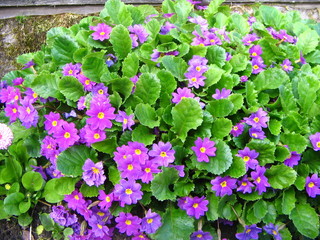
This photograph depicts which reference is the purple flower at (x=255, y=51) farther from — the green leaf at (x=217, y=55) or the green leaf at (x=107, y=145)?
the green leaf at (x=107, y=145)

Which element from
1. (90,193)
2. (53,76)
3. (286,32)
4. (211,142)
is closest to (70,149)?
(90,193)

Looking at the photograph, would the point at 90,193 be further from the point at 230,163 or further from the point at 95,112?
the point at 230,163

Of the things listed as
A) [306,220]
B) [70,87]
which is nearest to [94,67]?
[70,87]

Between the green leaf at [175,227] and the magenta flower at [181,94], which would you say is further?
the magenta flower at [181,94]

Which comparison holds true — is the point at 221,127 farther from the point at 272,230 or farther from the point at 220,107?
the point at 272,230

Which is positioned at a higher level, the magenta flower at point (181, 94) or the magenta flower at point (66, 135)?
the magenta flower at point (181, 94)

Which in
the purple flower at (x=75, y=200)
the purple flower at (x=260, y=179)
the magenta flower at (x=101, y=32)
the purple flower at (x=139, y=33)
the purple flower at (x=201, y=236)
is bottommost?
the purple flower at (x=201, y=236)

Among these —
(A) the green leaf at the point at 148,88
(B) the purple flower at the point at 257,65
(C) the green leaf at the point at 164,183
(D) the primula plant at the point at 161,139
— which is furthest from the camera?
(B) the purple flower at the point at 257,65

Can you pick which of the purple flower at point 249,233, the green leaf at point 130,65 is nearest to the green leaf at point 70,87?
the green leaf at point 130,65
